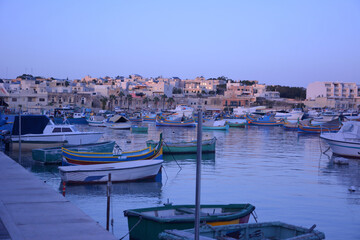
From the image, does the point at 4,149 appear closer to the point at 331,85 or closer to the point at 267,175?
the point at 267,175

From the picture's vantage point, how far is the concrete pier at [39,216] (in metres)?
8.38

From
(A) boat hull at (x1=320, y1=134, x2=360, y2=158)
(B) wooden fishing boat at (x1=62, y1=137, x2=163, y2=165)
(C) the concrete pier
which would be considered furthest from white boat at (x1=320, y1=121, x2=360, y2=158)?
(C) the concrete pier

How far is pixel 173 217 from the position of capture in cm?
1006

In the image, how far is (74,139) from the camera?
29.6m

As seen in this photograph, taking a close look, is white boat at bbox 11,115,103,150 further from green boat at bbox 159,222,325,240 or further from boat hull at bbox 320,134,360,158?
green boat at bbox 159,222,325,240

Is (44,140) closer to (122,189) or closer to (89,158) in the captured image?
(89,158)

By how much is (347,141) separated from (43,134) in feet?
65.5

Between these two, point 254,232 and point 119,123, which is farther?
point 119,123

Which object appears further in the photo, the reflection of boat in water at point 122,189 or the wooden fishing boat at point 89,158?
the wooden fishing boat at point 89,158

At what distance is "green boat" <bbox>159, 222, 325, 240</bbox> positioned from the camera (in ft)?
28.1

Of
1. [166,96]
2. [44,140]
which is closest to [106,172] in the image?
[44,140]

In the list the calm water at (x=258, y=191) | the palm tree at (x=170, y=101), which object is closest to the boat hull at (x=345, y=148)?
the calm water at (x=258, y=191)

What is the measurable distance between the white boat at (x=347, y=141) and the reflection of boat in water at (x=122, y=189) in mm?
16245

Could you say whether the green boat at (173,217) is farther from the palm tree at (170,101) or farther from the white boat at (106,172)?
the palm tree at (170,101)
